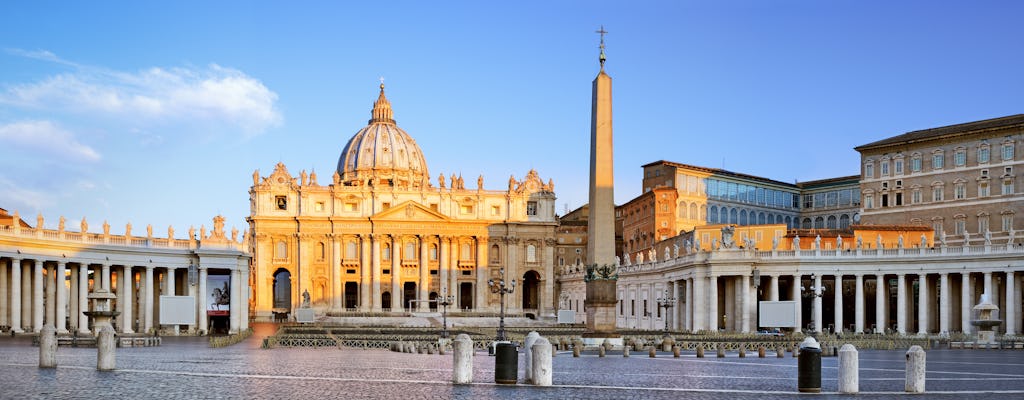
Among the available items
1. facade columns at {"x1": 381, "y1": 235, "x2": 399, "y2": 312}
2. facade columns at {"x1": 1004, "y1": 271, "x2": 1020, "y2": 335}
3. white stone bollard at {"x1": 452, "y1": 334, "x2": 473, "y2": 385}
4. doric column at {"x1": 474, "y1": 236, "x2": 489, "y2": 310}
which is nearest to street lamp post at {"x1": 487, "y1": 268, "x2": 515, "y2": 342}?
doric column at {"x1": 474, "y1": 236, "x2": 489, "y2": 310}

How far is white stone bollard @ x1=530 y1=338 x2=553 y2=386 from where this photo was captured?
71.8 feet

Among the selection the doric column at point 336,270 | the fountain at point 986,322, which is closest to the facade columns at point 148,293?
the fountain at point 986,322

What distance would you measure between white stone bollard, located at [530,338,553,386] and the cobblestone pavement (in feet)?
0.76

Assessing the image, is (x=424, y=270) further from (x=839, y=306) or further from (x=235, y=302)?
(x=839, y=306)

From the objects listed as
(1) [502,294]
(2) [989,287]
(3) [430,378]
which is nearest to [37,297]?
(1) [502,294]

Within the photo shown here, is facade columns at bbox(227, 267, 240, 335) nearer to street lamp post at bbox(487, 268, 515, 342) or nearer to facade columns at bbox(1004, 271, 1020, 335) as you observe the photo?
street lamp post at bbox(487, 268, 515, 342)

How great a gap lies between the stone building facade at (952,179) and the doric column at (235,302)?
151 ft

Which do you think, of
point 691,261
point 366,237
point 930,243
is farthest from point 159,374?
point 366,237

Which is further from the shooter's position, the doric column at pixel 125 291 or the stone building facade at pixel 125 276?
the doric column at pixel 125 291

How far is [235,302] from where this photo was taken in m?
72.2

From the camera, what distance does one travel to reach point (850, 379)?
21.0 metres

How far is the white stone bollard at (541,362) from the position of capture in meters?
21.9

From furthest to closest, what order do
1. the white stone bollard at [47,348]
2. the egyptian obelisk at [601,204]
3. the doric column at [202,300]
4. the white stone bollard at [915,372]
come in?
the doric column at [202,300] → the egyptian obelisk at [601,204] → the white stone bollard at [47,348] → the white stone bollard at [915,372]

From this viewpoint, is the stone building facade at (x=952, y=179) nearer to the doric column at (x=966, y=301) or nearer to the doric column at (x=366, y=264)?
the doric column at (x=966, y=301)
